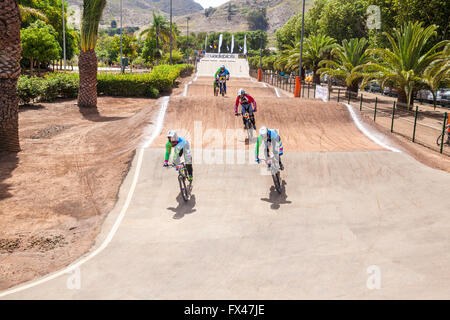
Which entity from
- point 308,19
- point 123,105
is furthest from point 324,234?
point 308,19

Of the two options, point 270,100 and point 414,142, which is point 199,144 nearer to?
point 270,100

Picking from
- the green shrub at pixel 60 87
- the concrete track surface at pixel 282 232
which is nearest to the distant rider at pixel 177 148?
the concrete track surface at pixel 282 232

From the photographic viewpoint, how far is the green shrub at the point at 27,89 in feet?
78.7

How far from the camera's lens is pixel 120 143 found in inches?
616

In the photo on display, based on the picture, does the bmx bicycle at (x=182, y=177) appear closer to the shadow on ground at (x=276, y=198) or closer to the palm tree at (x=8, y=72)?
the shadow on ground at (x=276, y=198)

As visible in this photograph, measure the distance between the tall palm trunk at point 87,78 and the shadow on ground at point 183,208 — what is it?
55.0 ft

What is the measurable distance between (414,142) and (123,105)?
60.6 ft

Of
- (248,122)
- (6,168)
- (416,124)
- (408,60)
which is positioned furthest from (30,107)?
(408,60)

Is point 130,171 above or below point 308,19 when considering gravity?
below

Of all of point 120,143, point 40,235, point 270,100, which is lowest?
point 40,235

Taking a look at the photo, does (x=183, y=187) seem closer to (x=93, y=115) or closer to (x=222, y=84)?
A: (x=222, y=84)

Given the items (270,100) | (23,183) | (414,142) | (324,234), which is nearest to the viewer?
(324,234)

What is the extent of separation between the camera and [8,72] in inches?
559
